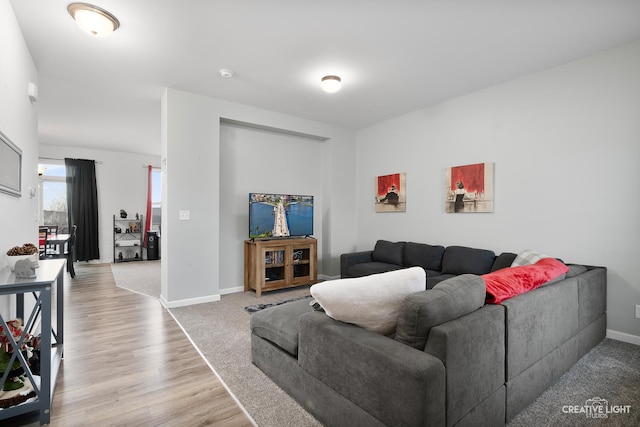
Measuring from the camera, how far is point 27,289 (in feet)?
5.49

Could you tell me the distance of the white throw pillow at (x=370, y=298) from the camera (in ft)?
5.05

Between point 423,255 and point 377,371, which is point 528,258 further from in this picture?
point 377,371

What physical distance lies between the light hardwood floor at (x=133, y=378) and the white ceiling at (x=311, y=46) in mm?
2674

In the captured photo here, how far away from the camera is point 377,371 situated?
1316mm

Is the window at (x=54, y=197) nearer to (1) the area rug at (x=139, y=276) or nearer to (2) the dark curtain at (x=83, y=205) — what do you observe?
(2) the dark curtain at (x=83, y=205)

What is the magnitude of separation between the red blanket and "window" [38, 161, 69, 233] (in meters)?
8.93

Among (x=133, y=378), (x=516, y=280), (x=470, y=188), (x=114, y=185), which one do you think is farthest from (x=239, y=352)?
(x=114, y=185)

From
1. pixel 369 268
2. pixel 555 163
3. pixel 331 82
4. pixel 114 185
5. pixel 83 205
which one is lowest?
pixel 369 268

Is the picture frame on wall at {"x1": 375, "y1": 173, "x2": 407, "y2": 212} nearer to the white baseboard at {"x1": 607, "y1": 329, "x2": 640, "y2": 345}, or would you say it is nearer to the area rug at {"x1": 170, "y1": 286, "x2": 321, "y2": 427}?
the area rug at {"x1": 170, "y1": 286, "x2": 321, "y2": 427}

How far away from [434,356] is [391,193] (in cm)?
379

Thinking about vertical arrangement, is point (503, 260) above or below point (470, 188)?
below

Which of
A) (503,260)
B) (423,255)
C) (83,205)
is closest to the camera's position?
(503,260)

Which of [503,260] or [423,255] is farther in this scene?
[423,255]

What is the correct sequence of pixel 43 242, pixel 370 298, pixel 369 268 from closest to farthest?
pixel 370 298 < pixel 369 268 < pixel 43 242
